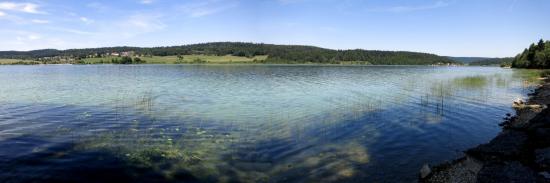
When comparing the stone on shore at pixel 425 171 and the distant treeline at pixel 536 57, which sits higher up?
the distant treeline at pixel 536 57

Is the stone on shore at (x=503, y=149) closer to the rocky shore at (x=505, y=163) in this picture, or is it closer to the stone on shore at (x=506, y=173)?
the rocky shore at (x=505, y=163)

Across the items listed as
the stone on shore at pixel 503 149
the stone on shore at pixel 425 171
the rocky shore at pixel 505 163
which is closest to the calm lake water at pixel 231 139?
the stone on shore at pixel 425 171

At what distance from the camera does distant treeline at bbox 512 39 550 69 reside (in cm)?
12088

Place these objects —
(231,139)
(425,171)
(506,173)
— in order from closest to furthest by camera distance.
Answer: (506,173) < (425,171) < (231,139)

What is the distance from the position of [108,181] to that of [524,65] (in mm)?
163373

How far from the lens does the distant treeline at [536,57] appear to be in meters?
121

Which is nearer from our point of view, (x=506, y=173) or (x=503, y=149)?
(x=506, y=173)

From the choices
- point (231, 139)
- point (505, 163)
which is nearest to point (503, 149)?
point (505, 163)

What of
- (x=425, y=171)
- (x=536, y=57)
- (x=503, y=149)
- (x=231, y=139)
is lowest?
(x=425, y=171)

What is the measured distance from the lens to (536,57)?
127000 mm

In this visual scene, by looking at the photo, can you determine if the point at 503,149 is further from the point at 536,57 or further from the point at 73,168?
the point at 536,57

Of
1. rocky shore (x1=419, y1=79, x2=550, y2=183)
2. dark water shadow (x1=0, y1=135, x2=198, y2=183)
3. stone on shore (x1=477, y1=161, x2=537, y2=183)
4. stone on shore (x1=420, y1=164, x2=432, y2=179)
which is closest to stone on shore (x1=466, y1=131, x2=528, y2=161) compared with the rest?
rocky shore (x1=419, y1=79, x2=550, y2=183)

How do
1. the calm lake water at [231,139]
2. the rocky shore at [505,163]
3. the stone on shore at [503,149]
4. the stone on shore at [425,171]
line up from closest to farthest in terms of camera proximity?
the rocky shore at [505,163]
the stone on shore at [425,171]
the calm lake water at [231,139]
the stone on shore at [503,149]

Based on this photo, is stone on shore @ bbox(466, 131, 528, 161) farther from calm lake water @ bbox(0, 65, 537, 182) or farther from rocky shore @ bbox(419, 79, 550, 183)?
calm lake water @ bbox(0, 65, 537, 182)
